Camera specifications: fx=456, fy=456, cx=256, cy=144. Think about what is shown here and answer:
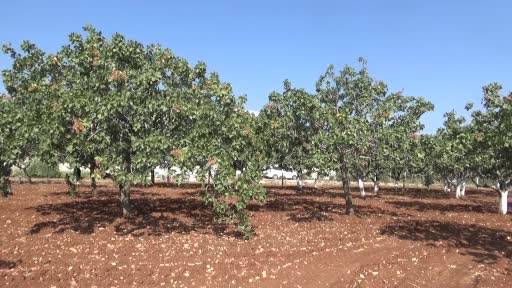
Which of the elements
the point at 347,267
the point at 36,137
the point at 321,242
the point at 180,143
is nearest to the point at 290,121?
the point at 321,242

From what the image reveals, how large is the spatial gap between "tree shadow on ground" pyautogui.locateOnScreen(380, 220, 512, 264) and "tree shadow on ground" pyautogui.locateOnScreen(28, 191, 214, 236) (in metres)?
8.33

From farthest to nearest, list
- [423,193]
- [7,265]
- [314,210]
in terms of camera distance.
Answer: [423,193] → [314,210] → [7,265]

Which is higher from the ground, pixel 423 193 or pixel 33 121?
pixel 33 121

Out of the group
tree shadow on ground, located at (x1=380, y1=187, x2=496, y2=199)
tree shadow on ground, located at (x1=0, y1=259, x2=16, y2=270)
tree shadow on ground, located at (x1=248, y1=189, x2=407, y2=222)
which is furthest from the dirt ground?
tree shadow on ground, located at (x1=380, y1=187, x2=496, y2=199)

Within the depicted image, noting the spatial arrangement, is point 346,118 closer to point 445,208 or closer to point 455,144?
point 455,144

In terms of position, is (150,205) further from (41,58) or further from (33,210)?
(41,58)

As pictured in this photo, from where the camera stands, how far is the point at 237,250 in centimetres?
1448

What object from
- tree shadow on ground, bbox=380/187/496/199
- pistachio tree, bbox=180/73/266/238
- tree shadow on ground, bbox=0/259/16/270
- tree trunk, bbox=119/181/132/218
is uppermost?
pistachio tree, bbox=180/73/266/238

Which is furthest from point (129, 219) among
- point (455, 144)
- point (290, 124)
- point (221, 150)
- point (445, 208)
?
point (445, 208)

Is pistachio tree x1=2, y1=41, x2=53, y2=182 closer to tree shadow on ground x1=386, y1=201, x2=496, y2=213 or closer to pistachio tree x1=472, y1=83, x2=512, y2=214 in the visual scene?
pistachio tree x1=472, y1=83, x2=512, y2=214

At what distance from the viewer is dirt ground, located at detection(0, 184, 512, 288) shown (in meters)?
11.6

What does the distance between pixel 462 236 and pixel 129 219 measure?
13.9m

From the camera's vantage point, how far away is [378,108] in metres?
23.3

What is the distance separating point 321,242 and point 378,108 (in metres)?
9.59
